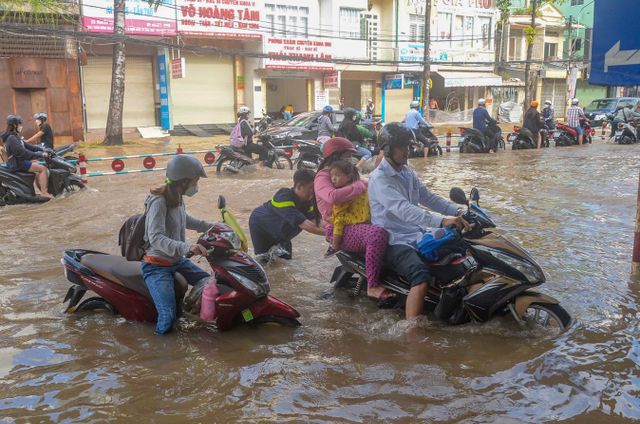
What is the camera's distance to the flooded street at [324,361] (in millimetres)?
3361

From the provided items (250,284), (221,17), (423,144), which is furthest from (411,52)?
(250,284)

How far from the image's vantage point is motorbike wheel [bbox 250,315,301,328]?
4418 millimetres

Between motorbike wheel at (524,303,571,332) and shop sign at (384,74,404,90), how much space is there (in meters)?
30.5

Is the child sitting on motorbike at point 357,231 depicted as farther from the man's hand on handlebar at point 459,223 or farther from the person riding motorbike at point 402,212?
the man's hand on handlebar at point 459,223

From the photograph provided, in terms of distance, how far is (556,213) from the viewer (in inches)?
344

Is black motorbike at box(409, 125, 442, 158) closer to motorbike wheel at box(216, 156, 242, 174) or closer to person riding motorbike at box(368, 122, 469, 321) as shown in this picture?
motorbike wheel at box(216, 156, 242, 174)

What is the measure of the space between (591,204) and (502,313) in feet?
19.6

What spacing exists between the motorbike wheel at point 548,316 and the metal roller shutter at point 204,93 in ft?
78.7

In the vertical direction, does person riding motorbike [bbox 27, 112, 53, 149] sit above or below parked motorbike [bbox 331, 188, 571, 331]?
above

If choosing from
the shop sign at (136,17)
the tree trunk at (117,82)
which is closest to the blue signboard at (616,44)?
the tree trunk at (117,82)

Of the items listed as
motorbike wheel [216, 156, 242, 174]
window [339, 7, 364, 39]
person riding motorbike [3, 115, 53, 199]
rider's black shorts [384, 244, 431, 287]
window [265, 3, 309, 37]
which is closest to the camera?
rider's black shorts [384, 244, 431, 287]

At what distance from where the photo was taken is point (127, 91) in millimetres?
25406

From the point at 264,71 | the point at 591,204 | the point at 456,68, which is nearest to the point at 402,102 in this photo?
the point at 456,68

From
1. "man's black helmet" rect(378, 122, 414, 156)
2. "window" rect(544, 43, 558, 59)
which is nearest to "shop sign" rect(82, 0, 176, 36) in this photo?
"man's black helmet" rect(378, 122, 414, 156)
